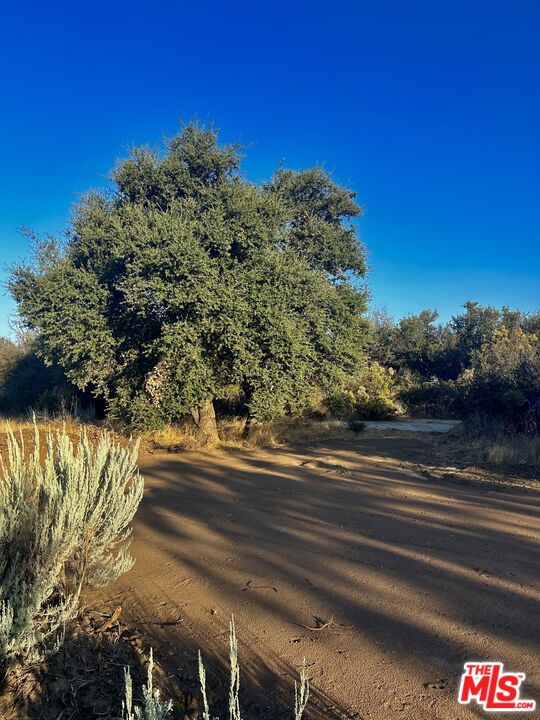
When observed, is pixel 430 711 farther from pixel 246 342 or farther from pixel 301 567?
pixel 246 342

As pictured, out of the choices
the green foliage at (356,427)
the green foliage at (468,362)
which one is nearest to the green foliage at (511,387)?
the green foliage at (468,362)

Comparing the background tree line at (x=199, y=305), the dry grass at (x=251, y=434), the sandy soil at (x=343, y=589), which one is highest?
the background tree line at (x=199, y=305)

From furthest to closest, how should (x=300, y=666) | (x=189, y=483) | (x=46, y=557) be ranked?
(x=189, y=483) < (x=46, y=557) < (x=300, y=666)

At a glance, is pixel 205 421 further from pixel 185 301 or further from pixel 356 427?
pixel 356 427

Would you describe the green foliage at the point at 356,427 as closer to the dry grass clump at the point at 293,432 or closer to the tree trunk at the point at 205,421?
the dry grass clump at the point at 293,432

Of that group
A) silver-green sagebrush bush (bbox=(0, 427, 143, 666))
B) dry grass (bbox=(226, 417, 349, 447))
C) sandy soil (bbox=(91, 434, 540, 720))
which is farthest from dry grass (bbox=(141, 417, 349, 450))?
silver-green sagebrush bush (bbox=(0, 427, 143, 666))

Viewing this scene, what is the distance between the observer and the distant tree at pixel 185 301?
12266 mm

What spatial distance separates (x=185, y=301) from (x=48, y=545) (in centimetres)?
875

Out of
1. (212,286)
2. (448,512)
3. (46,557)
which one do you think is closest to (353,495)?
(448,512)

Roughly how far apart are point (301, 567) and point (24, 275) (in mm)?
12390

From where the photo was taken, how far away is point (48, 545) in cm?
359

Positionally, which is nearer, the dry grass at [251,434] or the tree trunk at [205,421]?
the dry grass at [251,434]

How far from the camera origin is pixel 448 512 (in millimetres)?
6969

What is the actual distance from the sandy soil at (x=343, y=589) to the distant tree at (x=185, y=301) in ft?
17.0
